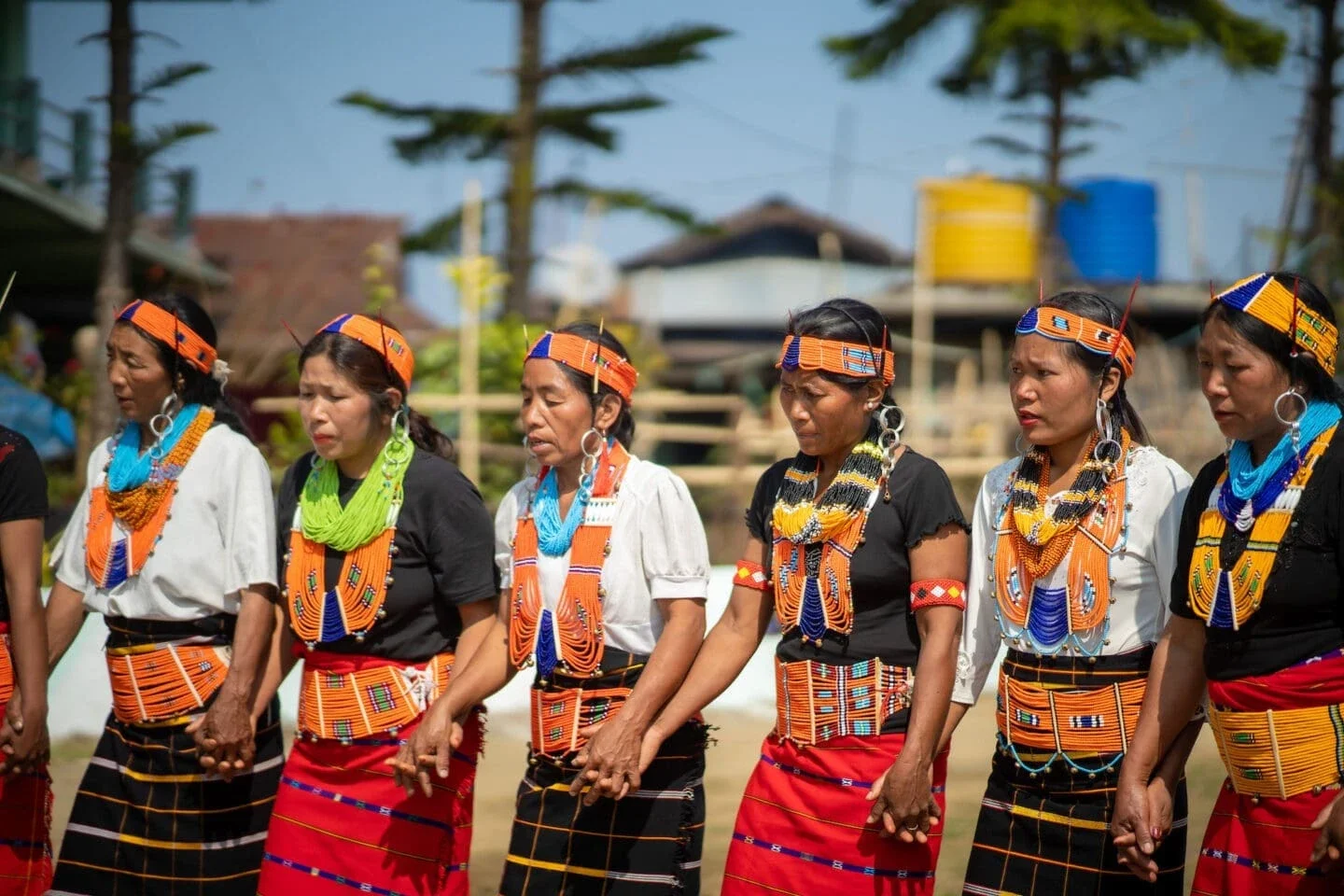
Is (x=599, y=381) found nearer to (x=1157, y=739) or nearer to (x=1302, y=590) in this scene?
(x=1157, y=739)

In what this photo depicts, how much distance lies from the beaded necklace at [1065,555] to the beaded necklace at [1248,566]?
0.25 metres

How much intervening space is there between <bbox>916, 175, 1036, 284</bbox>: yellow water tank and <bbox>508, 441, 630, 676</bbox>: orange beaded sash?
1521cm

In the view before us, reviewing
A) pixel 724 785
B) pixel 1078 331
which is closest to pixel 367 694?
pixel 1078 331

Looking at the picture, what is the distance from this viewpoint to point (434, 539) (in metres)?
3.89

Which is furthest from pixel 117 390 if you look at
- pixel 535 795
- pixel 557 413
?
pixel 535 795

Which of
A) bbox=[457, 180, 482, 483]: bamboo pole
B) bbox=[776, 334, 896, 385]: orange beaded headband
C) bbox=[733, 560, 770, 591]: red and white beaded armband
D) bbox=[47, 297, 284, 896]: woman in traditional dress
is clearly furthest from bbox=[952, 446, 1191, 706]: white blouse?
bbox=[457, 180, 482, 483]: bamboo pole

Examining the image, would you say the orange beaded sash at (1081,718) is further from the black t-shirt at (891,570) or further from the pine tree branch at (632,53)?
the pine tree branch at (632,53)

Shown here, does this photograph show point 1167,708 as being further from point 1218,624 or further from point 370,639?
point 370,639

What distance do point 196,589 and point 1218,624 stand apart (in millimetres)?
2693

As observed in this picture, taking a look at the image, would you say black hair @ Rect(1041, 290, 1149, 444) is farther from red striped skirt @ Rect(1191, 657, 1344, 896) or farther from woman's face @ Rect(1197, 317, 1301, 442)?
red striped skirt @ Rect(1191, 657, 1344, 896)

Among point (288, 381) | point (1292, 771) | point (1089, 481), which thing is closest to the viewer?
point (1292, 771)

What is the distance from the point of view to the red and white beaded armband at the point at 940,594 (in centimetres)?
336

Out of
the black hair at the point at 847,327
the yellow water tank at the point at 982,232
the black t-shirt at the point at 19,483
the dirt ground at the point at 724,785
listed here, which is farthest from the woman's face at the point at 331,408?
the yellow water tank at the point at 982,232

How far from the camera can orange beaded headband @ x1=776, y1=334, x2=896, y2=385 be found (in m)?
3.48
